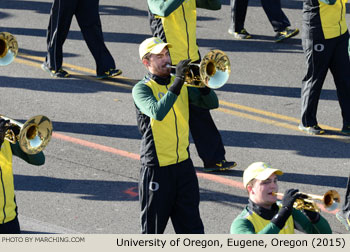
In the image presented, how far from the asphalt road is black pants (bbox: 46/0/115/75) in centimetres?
27

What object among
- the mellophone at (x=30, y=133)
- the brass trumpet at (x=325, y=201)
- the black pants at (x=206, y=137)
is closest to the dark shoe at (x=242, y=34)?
the black pants at (x=206, y=137)

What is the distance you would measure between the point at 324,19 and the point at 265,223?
436 centimetres

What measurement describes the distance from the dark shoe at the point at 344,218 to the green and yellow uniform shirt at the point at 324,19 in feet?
8.05

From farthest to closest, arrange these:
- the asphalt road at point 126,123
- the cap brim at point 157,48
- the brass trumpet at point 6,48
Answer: the asphalt road at point 126,123 < the brass trumpet at point 6,48 < the cap brim at point 157,48

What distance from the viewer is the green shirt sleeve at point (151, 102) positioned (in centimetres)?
790

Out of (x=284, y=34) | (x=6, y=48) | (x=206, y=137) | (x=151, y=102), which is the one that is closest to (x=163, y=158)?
(x=151, y=102)

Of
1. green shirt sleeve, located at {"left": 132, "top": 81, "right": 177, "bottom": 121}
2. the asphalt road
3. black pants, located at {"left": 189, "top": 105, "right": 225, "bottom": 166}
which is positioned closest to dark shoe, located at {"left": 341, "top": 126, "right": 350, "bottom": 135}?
the asphalt road

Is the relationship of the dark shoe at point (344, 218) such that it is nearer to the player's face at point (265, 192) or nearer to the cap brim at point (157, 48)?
the player's face at point (265, 192)

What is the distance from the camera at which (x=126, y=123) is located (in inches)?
455

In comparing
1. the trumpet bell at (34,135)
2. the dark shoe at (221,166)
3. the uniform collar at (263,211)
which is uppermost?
the trumpet bell at (34,135)

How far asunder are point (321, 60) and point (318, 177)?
5.09 ft

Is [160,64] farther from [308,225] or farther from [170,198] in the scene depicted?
[308,225]
